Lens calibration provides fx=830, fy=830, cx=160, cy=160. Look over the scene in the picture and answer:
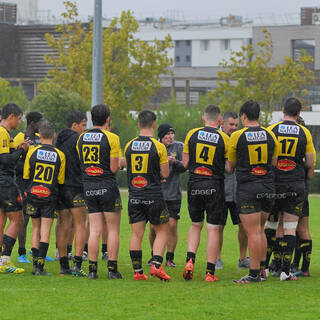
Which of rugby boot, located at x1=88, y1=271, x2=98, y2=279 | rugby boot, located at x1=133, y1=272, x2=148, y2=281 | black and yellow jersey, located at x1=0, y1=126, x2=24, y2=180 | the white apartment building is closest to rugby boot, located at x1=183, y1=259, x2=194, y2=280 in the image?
rugby boot, located at x1=133, y1=272, x2=148, y2=281

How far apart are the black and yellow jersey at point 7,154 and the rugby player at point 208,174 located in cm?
244

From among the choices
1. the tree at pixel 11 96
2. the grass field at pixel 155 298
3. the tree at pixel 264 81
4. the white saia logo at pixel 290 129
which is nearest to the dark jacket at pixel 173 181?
the grass field at pixel 155 298

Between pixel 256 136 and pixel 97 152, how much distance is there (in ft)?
6.77

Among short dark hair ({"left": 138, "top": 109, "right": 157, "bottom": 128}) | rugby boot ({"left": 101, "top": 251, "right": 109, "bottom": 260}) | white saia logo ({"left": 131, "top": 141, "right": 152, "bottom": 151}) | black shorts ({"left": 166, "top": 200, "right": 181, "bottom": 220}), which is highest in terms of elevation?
short dark hair ({"left": 138, "top": 109, "right": 157, "bottom": 128})

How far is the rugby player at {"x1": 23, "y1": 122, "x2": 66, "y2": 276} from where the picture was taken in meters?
11.3

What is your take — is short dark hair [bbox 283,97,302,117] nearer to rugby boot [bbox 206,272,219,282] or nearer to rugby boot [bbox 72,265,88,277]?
rugby boot [bbox 206,272,219,282]

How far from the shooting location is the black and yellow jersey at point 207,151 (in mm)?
10711

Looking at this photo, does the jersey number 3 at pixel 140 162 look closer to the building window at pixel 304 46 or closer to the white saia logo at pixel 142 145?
the white saia logo at pixel 142 145

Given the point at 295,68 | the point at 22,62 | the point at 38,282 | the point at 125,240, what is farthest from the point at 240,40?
the point at 38,282

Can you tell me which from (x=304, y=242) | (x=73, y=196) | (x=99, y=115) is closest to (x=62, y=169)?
(x=73, y=196)

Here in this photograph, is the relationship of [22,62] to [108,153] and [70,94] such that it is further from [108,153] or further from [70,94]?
[108,153]

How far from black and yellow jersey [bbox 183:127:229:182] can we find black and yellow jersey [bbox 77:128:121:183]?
965 mm

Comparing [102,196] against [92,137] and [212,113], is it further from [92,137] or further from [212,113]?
[212,113]

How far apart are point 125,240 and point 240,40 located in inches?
3078
